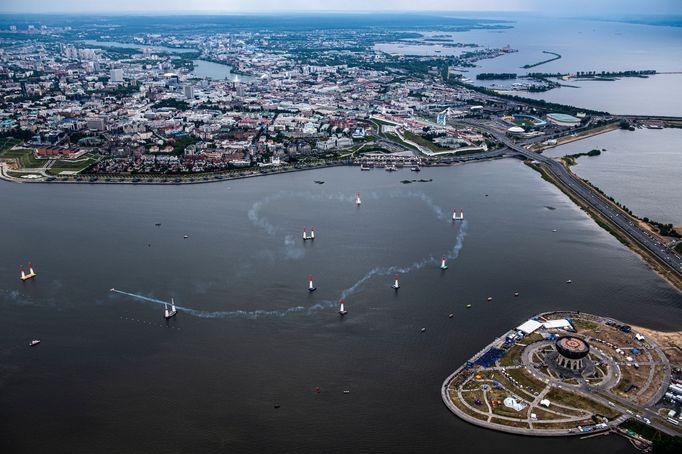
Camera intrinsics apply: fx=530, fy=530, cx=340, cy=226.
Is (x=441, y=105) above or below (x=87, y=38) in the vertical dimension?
below

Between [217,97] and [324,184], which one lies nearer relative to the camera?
[324,184]

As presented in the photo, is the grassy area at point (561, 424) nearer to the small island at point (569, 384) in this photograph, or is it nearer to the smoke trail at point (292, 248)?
the small island at point (569, 384)

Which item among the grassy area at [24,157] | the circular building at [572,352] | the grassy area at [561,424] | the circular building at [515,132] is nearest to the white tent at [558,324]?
the circular building at [572,352]

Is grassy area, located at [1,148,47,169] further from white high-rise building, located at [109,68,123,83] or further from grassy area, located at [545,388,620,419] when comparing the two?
white high-rise building, located at [109,68,123,83]

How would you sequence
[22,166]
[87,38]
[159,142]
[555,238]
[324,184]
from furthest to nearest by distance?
[87,38] → [159,142] → [22,166] → [324,184] → [555,238]

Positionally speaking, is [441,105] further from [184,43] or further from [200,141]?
[184,43]

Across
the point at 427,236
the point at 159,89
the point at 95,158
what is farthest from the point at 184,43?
the point at 427,236
